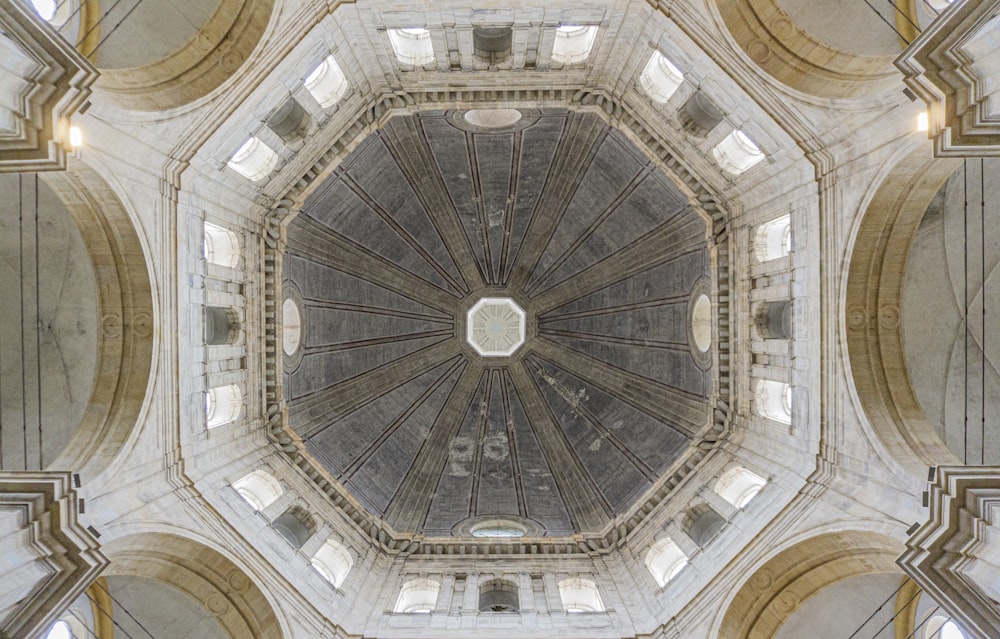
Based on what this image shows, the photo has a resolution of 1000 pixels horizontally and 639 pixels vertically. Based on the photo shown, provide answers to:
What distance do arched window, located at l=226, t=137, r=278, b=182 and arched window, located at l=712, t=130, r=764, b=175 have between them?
1215 cm

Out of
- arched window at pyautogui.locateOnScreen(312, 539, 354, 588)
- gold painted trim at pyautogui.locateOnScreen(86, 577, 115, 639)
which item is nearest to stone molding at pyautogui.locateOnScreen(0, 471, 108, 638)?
gold painted trim at pyautogui.locateOnScreen(86, 577, 115, 639)

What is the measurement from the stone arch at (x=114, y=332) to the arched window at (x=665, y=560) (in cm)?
1410

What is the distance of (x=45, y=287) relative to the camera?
15422 mm

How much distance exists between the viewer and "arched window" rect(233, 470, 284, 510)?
17.8 meters

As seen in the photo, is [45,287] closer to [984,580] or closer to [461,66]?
[461,66]

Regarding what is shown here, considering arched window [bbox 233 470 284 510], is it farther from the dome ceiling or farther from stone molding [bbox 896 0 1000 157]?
stone molding [bbox 896 0 1000 157]

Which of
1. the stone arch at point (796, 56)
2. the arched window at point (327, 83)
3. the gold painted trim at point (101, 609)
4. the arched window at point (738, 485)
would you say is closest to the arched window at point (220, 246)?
the arched window at point (327, 83)

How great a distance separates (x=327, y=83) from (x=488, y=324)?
49.2 feet

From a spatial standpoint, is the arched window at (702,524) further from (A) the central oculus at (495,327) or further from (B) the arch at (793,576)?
(A) the central oculus at (495,327)

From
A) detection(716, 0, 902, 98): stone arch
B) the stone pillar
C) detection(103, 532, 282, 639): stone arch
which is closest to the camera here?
detection(716, 0, 902, 98): stone arch

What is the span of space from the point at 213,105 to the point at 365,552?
13.7m

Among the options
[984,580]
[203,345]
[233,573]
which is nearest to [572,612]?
[233,573]

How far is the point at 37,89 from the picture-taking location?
10016 millimetres

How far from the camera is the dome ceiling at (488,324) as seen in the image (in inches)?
931
